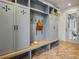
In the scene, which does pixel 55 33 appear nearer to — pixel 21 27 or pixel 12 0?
pixel 21 27

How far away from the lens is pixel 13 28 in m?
3.03

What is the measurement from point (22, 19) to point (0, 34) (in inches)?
38.3

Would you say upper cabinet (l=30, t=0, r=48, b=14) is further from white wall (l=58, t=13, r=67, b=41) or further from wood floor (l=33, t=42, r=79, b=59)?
white wall (l=58, t=13, r=67, b=41)

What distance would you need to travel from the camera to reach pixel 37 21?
16.8 ft

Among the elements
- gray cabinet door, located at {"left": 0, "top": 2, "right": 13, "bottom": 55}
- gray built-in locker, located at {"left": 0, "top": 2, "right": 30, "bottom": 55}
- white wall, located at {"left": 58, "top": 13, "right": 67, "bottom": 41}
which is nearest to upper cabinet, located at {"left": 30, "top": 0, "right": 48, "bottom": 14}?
gray built-in locker, located at {"left": 0, "top": 2, "right": 30, "bottom": 55}

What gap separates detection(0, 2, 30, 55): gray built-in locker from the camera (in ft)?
Result: 8.89

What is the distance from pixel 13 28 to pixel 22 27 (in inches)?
17.3

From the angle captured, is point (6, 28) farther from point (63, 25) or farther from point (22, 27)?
point (63, 25)

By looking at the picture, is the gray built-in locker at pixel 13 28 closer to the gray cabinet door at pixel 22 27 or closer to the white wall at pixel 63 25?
the gray cabinet door at pixel 22 27

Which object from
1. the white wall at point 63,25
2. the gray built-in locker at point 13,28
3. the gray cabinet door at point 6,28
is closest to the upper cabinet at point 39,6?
the gray built-in locker at point 13,28

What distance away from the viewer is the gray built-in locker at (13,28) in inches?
107

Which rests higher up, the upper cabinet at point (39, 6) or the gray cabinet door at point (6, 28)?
the upper cabinet at point (39, 6)

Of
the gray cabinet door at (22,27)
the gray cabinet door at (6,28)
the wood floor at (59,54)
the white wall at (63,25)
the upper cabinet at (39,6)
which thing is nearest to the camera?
the gray cabinet door at (6,28)

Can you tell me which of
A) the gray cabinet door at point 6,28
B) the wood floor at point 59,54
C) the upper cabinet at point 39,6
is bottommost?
the wood floor at point 59,54
